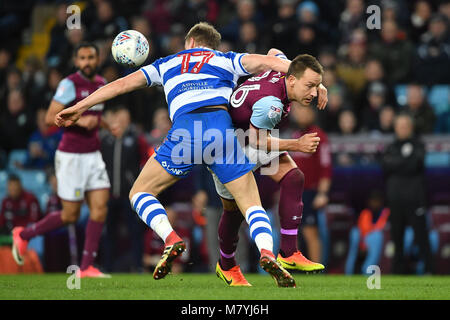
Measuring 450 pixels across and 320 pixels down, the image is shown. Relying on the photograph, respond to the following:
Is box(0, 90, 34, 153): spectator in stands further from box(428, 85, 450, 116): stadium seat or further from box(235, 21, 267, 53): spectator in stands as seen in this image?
box(428, 85, 450, 116): stadium seat

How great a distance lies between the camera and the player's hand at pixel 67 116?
6.39m

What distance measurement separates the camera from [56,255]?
11.5m

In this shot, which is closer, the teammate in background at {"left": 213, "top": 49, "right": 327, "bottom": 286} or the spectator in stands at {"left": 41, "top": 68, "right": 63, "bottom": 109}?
the teammate in background at {"left": 213, "top": 49, "right": 327, "bottom": 286}

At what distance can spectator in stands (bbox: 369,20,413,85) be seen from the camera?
42.2 ft

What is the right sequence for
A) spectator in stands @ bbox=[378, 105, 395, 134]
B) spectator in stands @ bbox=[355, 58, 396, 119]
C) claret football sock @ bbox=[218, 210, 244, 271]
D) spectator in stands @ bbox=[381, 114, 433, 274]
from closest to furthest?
claret football sock @ bbox=[218, 210, 244, 271] → spectator in stands @ bbox=[381, 114, 433, 274] → spectator in stands @ bbox=[378, 105, 395, 134] → spectator in stands @ bbox=[355, 58, 396, 119]

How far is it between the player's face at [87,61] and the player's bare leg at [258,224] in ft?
10.8

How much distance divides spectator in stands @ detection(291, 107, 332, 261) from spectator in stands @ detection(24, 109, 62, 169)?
431 centimetres

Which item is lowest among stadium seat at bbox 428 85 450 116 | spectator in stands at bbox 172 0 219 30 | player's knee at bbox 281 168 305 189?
player's knee at bbox 281 168 305 189

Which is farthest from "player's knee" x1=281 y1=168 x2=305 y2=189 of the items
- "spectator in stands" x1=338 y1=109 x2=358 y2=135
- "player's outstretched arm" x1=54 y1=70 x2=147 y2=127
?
"spectator in stands" x1=338 y1=109 x2=358 y2=135

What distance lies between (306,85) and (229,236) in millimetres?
1651

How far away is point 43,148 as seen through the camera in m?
12.9

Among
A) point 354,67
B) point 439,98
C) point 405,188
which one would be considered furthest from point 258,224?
point 354,67
